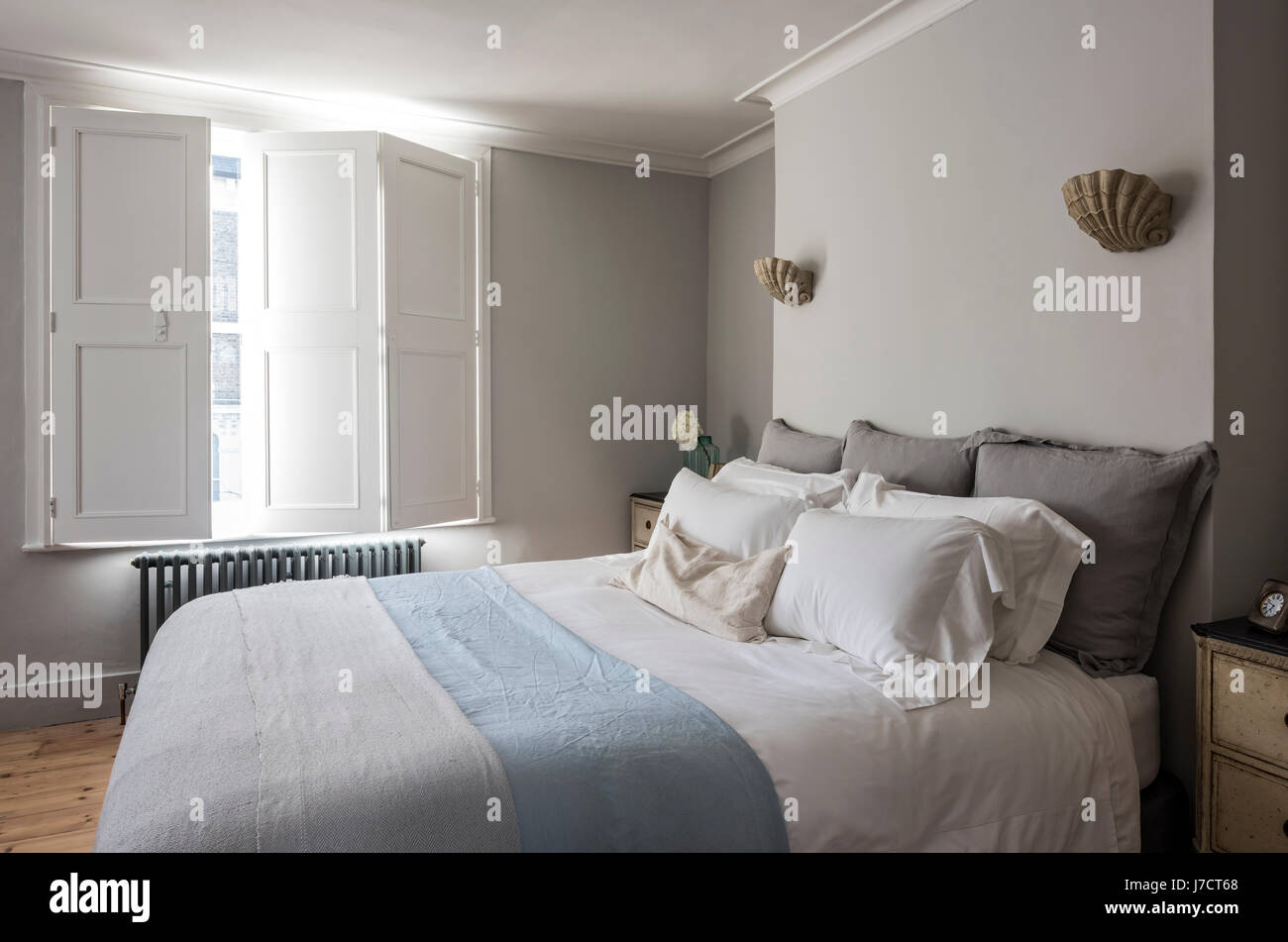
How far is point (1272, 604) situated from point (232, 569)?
144 inches

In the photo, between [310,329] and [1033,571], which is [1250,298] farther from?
[310,329]

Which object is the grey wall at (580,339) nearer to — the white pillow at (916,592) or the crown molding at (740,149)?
the crown molding at (740,149)

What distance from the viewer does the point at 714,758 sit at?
1.51 meters

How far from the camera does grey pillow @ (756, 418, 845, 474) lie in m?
3.07

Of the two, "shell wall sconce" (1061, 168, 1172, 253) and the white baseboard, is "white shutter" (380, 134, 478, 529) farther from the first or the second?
"shell wall sconce" (1061, 168, 1172, 253)

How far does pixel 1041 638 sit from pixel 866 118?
1.99 m

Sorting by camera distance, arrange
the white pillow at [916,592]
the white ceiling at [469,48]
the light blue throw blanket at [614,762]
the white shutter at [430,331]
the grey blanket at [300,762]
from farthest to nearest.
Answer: the white shutter at [430,331], the white ceiling at [469,48], the white pillow at [916,592], the light blue throw blanket at [614,762], the grey blanket at [300,762]

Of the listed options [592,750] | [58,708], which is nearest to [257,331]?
[58,708]

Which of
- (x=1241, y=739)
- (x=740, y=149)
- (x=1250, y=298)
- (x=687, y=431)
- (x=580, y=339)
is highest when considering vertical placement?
(x=740, y=149)

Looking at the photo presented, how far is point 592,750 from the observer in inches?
58.5

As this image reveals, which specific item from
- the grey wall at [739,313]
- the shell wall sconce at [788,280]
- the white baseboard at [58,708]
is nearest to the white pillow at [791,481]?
the shell wall sconce at [788,280]

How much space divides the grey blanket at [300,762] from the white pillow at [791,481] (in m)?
1.32

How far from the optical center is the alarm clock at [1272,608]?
1865 mm
